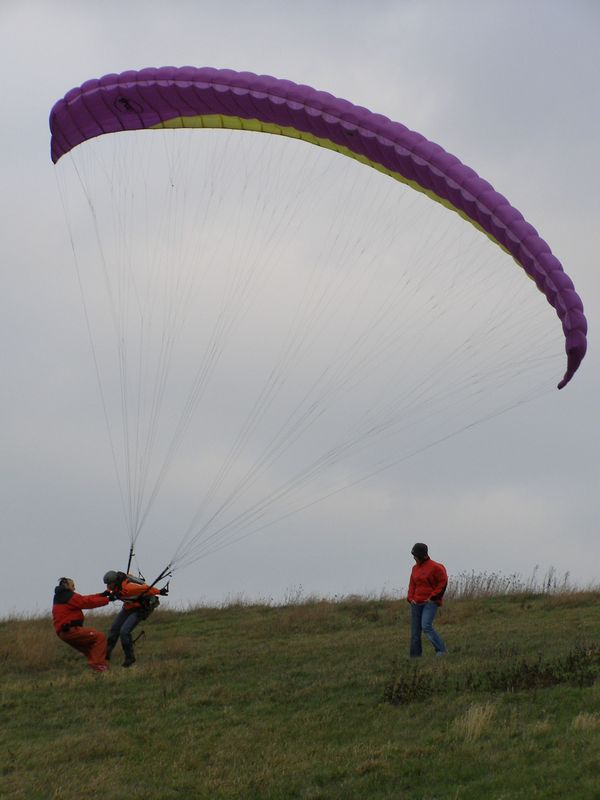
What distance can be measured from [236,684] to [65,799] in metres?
4.23

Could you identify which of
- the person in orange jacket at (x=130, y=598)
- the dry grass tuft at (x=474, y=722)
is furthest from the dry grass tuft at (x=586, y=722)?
the person in orange jacket at (x=130, y=598)

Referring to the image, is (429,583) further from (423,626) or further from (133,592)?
(133,592)

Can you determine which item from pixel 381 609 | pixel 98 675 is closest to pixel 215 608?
pixel 381 609

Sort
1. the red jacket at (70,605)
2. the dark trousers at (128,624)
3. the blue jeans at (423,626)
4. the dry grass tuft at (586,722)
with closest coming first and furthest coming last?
the dry grass tuft at (586,722) < the blue jeans at (423,626) < the red jacket at (70,605) < the dark trousers at (128,624)

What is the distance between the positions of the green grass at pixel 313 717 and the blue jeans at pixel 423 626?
25cm

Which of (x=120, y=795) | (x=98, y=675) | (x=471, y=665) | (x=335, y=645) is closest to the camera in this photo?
(x=120, y=795)

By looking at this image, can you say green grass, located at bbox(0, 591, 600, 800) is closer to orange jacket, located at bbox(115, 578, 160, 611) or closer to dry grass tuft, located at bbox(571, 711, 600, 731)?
dry grass tuft, located at bbox(571, 711, 600, 731)

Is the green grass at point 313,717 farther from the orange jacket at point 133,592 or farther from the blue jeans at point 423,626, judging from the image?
the orange jacket at point 133,592

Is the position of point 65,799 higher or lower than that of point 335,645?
lower

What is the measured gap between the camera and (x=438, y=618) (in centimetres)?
1845

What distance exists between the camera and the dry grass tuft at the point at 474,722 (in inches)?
396

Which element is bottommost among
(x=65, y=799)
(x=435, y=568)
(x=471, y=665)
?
(x=65, y=799)

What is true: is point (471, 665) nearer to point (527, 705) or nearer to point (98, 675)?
point (527, 705)

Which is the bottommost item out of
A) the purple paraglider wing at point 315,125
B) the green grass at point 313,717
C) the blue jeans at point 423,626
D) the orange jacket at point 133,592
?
the green grass at point 313,717
